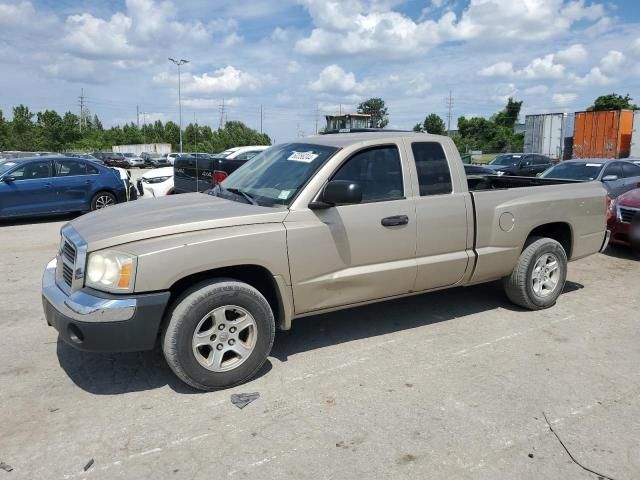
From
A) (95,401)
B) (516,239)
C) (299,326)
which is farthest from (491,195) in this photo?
(95,401)

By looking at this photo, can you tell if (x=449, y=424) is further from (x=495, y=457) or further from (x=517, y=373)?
(x=517, y=373)

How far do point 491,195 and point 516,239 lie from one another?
22.0 inches

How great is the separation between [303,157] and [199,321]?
66.3 inches

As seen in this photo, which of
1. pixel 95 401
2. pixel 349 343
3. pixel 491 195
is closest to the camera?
pixel 95 401

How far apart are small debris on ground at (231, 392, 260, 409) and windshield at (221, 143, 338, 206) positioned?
1.42 metres

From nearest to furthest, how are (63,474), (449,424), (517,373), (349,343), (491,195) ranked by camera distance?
1. (63,474)
2. (449,424)
3. (517,373)
4. (349,343)
5. (491,195)

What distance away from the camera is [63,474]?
9.21 feet

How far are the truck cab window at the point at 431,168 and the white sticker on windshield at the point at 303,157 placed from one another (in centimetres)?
91

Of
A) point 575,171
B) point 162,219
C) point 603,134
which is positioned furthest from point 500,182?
point 603,134

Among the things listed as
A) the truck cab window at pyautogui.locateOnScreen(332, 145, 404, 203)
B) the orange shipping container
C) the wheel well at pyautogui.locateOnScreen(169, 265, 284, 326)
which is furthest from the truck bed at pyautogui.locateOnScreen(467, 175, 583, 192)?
the orange shipping container

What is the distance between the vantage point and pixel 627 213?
816 cm

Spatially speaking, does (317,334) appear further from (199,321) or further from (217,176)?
(217,176)

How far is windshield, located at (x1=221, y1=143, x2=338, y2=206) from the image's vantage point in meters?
4.19

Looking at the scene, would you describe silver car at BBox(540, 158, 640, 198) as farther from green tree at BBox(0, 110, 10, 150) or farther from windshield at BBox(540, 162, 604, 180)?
green tree at BBox(0, 110, 10, 150)
